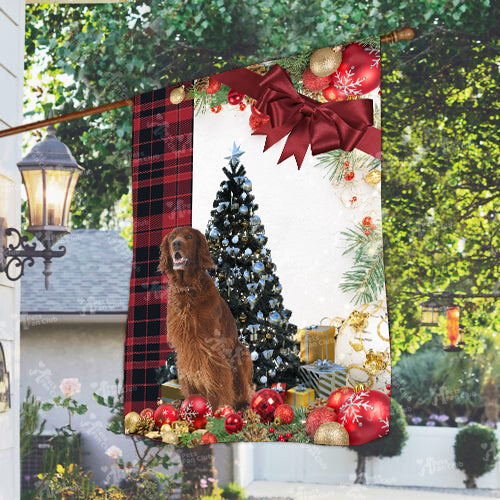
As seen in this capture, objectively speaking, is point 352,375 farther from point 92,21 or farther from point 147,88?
point 92,21

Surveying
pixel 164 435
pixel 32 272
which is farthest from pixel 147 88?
pixel 164 435

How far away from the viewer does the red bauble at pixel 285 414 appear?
2.13 m

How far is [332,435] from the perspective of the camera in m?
2.02

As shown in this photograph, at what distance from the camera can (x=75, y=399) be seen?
11.7ft

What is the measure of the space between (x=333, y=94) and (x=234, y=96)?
0.37 m

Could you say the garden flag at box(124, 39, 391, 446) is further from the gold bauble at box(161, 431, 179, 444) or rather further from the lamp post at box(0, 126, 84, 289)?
the lamp post at box(0, 126, 84, 289)

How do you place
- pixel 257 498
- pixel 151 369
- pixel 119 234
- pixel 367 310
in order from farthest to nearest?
pixel 119 234, pixel 257 498, pixel 151 369, pixel 367 310

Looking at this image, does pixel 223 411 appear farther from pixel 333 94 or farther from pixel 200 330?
pixel 333 94

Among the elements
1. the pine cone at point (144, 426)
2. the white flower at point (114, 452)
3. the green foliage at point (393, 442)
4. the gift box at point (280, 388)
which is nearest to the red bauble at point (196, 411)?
the pine cone at point (144, 426)

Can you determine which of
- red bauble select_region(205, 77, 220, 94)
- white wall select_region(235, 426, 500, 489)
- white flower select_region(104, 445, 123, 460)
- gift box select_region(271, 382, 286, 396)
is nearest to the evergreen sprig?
gift box select_region(271, 382, 286, 396)

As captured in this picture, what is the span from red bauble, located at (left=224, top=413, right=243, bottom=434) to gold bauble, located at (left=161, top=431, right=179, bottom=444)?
175mm

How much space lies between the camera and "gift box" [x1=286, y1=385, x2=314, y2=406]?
216 cm

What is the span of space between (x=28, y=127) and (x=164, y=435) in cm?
112

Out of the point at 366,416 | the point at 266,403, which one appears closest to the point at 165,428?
the point at 266,403
